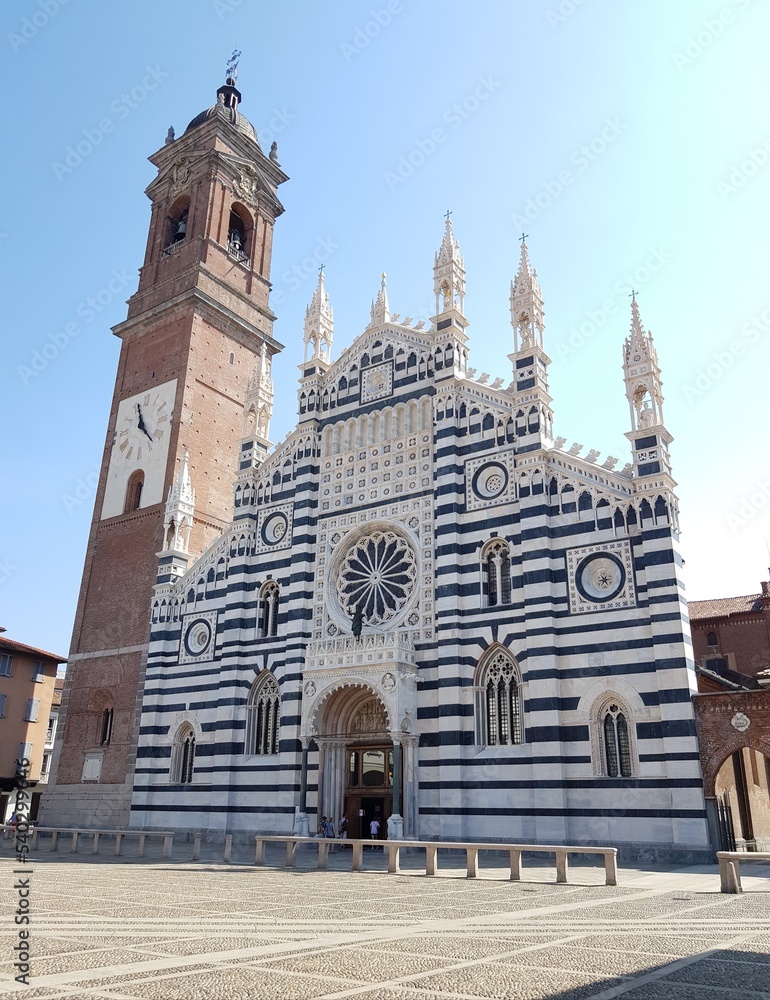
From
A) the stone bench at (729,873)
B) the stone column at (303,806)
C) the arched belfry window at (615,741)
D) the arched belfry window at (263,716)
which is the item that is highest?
the arched belfry window at (263,716)

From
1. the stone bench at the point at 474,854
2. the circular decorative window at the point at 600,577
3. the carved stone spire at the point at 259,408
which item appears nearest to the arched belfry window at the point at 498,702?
the circular decorative window at the point at 600,577

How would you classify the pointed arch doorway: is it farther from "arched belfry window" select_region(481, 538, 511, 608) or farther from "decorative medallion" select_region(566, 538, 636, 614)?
"decorative medallion" select_region(566, 538, 636, 614)

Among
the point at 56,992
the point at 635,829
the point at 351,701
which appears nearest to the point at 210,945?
the point at 56,992

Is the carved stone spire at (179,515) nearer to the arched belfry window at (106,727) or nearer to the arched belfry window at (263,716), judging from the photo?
the arched belfry window at (263,716)

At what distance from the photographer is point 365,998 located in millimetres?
6250

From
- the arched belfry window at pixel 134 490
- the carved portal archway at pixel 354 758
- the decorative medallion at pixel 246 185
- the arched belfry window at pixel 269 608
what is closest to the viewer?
the carved portal archway at pixel 354 758

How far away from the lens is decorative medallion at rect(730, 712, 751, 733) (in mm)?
21547

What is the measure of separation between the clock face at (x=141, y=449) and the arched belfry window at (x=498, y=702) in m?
19.0

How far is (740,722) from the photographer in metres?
21.6

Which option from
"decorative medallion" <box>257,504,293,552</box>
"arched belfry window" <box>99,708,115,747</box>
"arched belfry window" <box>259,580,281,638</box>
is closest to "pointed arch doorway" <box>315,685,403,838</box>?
"arched belfry window" <box>259,580,281,638</box>

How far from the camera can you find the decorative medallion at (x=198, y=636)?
3344 cm

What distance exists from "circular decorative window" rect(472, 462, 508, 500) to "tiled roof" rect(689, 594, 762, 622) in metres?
20.0

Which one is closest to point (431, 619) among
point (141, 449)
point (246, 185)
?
point (141, 449)

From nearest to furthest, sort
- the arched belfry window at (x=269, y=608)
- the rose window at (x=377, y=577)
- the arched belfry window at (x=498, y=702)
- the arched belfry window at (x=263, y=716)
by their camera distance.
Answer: the arched belfry window at (x=498, y=702) → the rose window at (x=377, y=577) → the arched belfry window at (x=263, y=716) → the arched belfry window at (x=269, y=608)
